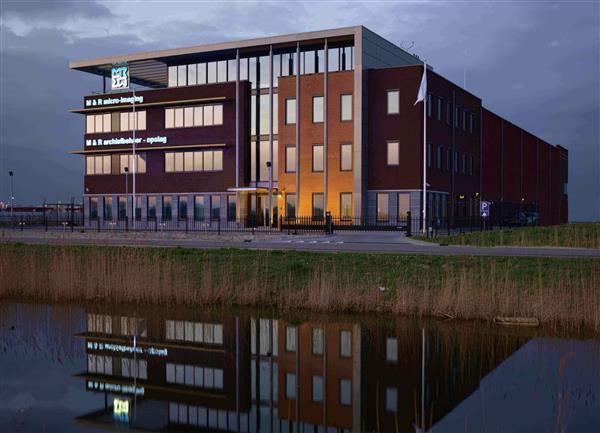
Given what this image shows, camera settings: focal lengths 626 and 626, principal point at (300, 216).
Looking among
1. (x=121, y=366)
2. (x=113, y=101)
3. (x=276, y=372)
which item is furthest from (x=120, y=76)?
(x=276, y=372)

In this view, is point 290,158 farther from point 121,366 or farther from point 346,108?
point 121,366

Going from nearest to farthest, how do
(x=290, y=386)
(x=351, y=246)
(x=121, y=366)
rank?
(x=290, y=386), (x=121, y=366), (x=351, y=246)

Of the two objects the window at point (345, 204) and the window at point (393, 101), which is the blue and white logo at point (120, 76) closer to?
the window at point (345, 204)

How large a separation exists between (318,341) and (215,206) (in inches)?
1792

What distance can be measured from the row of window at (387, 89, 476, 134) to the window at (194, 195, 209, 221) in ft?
63.9

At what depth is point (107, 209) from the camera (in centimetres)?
6391

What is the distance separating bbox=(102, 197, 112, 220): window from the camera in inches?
2507

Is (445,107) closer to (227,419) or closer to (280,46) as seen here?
(280,46)

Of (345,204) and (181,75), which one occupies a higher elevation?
(181,75)

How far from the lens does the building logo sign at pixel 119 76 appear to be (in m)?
61.3

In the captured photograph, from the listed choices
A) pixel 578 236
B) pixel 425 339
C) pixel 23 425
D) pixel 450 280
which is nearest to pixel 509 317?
pixel 450 280

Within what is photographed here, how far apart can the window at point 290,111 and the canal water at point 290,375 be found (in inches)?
1582

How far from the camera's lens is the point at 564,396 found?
966cm

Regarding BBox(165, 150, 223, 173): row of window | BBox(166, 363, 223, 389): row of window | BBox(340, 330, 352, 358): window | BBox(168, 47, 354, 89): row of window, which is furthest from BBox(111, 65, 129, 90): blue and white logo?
BBox(166, 363, 223, 389): row of window
